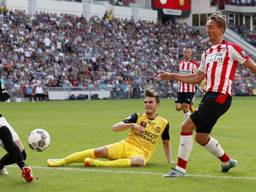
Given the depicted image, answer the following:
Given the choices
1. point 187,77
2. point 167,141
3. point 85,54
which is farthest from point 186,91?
point 85,54

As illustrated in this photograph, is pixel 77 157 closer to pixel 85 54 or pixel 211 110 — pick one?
pixel 211 110

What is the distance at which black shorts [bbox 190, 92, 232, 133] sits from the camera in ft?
29.4

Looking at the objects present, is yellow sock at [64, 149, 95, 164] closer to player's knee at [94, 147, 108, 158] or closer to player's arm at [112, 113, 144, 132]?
player's knee at [94, 147, 108, 158]

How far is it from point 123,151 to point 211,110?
195 cm

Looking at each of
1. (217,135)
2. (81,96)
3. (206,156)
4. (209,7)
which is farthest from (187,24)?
(206,156)

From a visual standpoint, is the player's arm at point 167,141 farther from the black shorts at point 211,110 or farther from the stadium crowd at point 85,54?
the stadium crowd at point 85,54

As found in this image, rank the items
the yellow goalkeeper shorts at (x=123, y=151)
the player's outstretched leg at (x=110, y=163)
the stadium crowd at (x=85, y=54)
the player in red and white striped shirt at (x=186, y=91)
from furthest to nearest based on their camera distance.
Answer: the stadium crowd at (x=85, y=54) < the player in red and white striped shirt at (x=186, y=91) < the yellow goalkeeper shorts at (x=123, y=151) < the player's outstretched leg at (x=110, y=163)

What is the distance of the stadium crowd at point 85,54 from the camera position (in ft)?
147

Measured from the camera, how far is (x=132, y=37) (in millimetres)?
57531

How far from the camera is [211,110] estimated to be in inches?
353

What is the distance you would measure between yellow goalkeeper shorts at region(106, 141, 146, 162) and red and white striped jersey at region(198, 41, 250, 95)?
5.98 ft

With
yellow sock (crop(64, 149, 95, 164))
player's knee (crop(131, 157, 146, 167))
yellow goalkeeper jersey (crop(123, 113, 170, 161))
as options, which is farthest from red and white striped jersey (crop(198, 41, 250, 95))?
yellow sock (crop(64, 149, 95, 164))

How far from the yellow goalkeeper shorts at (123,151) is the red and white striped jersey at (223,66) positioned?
1.82m

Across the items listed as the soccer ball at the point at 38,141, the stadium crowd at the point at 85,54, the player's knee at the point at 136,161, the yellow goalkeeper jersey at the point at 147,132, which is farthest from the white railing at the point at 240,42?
the soccer ball at the point at 38,141
